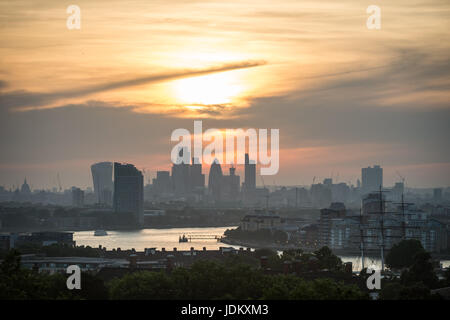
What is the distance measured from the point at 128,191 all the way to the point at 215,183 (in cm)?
5791

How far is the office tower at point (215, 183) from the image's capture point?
18338 centimetres

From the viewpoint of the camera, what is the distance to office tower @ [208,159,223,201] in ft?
602

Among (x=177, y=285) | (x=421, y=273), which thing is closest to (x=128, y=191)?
(x=421, y=273)

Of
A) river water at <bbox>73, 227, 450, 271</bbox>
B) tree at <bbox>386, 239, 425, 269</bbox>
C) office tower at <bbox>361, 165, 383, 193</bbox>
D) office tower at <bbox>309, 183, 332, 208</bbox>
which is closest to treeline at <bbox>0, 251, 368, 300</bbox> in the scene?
tree at <bbox>386, 239, 425, 269</bbox>

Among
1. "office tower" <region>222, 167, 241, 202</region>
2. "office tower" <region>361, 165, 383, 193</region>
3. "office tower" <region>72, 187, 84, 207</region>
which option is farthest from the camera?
"office tower" <region>222, 167, 241, 202</region>

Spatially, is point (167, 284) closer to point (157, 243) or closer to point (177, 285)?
point (177, 285)

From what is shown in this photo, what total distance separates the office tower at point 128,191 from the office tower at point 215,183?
172ft

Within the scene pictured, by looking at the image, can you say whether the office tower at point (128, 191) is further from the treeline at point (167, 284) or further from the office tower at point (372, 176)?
A: the treeline at point (167, 284)

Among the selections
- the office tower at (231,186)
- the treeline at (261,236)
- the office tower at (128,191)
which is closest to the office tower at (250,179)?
the office tower at (231,186)

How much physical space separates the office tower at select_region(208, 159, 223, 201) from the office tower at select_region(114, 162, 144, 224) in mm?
52424

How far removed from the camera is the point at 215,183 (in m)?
185

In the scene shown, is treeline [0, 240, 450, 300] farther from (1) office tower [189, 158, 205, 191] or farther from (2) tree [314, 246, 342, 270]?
(1) office tower [189, 158, 205, 191]

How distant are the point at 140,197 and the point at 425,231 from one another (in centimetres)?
6659

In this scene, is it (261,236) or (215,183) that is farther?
(215,183)
